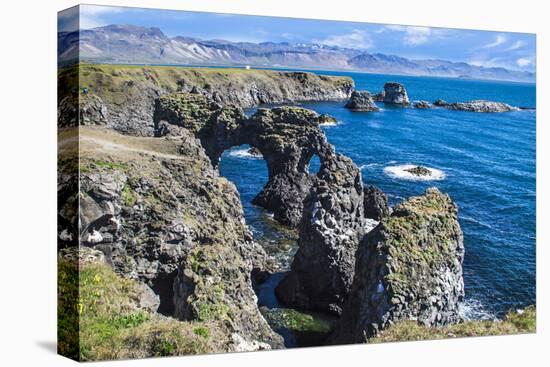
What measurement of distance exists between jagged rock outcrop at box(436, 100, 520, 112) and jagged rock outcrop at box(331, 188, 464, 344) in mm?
3745

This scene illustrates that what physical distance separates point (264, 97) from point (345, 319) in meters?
9.94

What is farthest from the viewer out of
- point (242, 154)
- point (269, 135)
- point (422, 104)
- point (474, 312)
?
point (269, 135)

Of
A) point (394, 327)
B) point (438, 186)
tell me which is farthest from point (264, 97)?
point (394, 327)

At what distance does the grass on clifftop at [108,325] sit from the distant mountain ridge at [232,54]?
695cm

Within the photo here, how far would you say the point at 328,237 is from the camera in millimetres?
31875

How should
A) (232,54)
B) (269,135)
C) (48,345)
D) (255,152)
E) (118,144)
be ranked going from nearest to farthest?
(48,345) → (118,144) → (232,54) → (269,135) → (255,152)

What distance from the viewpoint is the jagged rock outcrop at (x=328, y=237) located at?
1236 inches

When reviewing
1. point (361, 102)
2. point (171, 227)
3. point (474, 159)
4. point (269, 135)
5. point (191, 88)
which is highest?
point (191, 88)

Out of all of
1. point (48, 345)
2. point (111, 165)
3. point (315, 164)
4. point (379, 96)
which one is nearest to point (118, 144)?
point (111, 165)

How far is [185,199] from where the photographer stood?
1117 inches

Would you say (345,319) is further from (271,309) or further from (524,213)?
(524,213)

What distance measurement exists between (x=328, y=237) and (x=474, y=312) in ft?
22.7

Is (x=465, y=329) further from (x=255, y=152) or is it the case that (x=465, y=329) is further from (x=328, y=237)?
(x=255, y=152)

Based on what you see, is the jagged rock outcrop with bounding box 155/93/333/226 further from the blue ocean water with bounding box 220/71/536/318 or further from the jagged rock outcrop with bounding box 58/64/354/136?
the blue ocean water with bounding box 220/71/536/318
